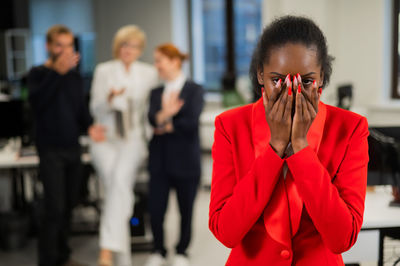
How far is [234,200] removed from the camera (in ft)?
3.15

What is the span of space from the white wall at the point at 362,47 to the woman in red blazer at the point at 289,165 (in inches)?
168

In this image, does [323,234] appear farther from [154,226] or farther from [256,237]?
[154,226]

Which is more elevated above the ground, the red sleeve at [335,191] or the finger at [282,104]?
the finger at [282,104]

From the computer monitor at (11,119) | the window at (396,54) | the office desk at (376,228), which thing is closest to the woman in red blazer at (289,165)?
the office desk at (376,228)

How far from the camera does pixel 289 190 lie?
3.16 ft

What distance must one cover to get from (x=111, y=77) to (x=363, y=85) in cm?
300

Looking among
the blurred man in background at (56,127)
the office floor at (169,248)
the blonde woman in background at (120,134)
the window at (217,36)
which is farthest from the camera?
the window at (217,36)

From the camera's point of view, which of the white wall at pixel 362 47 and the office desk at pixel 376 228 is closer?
the office desk at pixel 376 228

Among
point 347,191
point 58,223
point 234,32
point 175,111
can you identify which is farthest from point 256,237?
point 234,32

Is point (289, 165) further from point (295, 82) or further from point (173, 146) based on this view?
point (173, 146)

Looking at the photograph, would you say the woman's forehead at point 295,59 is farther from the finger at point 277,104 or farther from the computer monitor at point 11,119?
the computer monitor at point 11,119

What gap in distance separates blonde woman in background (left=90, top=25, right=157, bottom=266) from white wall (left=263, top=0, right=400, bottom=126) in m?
2.34

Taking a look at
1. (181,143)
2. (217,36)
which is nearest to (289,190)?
(181,143)

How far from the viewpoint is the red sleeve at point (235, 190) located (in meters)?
0.93
